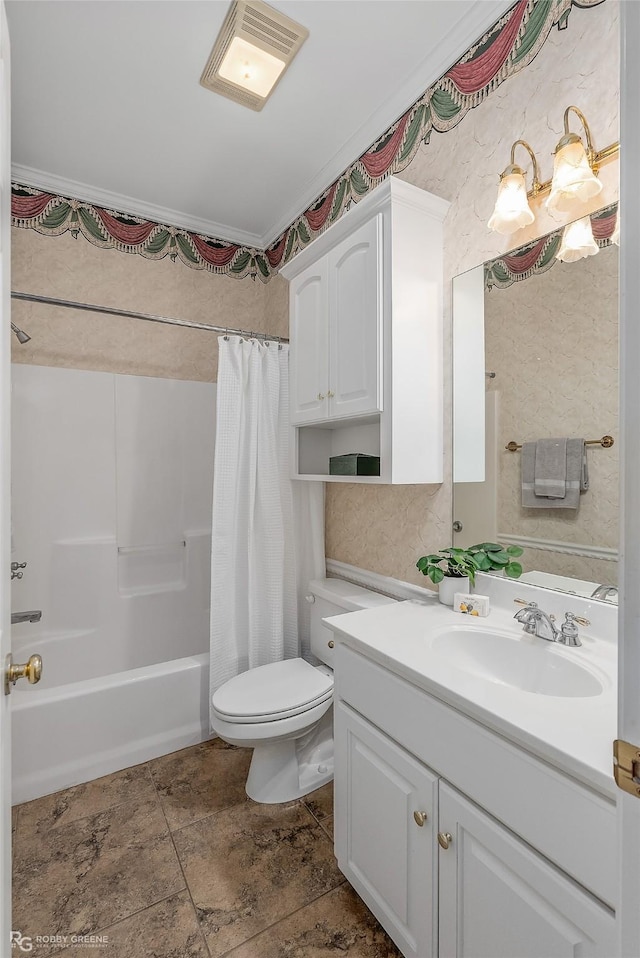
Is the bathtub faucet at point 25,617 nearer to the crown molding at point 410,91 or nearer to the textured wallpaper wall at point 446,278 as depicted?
the textured wallpaper wall at point 446,278

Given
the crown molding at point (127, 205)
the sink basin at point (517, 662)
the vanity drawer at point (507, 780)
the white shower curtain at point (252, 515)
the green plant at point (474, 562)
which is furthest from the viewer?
the crown molding at point (127, 205)

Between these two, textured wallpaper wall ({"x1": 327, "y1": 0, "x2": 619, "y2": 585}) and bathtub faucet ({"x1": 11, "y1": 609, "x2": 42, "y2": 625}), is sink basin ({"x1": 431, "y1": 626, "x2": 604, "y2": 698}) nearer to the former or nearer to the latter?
textured wallpaper wall ({"x1": 327, "y1": 0, "x2": 619, "y2": 585})

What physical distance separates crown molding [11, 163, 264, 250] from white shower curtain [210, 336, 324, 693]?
996mm

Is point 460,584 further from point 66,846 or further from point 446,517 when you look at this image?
point 66,846

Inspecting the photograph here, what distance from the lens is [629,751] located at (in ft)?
1.60

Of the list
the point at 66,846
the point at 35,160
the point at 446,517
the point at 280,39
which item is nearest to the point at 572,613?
the point at 446,517

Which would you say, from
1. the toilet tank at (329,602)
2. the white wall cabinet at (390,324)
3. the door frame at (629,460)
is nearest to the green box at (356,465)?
the white wall cabinet at (390,324)

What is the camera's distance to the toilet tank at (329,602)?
1895mm

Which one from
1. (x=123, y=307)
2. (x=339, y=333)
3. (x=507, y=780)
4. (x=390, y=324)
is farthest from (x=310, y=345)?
(x=507, y=780)

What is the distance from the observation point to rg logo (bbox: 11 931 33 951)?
1229 millimetres

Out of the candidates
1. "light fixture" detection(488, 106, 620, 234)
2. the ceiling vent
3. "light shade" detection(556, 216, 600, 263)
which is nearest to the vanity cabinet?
"light shade" detection(556, 216, 600, 263)

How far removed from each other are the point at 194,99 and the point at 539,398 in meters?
1.68

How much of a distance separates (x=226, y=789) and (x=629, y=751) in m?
1.76

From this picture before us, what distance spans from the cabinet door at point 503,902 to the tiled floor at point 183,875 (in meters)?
0.44
